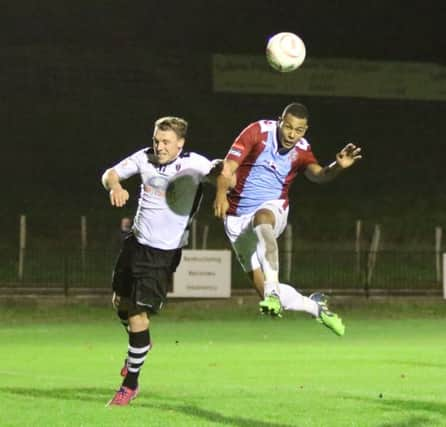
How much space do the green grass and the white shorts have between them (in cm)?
141

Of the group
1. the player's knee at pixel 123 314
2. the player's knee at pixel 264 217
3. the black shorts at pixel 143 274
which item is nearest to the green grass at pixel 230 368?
the player's knee at pixel 123 314

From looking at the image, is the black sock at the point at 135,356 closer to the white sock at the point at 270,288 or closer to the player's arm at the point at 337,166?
the white sock at the point at 270,288

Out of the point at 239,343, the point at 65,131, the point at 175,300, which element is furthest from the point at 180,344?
the point at 65,131

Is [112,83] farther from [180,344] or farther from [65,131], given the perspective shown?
[180,344]

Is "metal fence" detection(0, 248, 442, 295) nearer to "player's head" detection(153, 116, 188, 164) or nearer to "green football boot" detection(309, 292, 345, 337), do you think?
"green football boot" detection(309, 292, 345, 337)

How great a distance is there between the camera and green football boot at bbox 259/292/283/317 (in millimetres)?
11477

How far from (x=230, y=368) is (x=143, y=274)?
5.10 metres

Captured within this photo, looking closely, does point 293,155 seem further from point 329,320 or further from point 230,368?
point 230,368

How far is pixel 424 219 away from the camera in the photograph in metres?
56.0

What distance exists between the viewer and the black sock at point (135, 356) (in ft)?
38.4

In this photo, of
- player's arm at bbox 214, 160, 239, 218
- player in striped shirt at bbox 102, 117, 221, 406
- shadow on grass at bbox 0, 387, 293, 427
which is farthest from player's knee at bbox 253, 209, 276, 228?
shadow on grass at bbox 0, 387, 293, 427

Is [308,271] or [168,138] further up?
[168,138]

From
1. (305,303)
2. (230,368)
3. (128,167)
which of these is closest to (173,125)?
(128,167)

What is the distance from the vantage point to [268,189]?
12547mm
